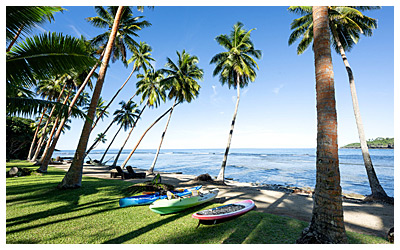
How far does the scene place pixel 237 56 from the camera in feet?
54.1

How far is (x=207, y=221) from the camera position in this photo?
4.93 meters

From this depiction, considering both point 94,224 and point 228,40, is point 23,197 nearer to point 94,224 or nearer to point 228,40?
point 94,224

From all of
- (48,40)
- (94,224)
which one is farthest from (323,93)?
(94,224)

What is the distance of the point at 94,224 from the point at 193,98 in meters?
18.2

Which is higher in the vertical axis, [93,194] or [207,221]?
[207,221]

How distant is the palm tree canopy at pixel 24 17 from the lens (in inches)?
134

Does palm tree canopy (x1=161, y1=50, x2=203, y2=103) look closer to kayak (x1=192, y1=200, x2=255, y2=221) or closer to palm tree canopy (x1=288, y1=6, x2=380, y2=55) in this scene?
palm tree canopy (x1=288, y1=6, x2=380, y2=55)

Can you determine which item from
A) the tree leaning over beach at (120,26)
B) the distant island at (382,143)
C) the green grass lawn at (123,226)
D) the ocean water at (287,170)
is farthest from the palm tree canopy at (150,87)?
the distant island at (382,143)

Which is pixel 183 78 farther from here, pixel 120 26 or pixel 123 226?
pixel 123 226

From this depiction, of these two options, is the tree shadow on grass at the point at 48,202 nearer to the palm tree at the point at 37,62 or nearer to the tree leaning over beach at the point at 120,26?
the palm tree at the point at 37,62

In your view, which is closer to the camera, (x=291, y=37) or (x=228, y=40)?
(x=291, y=37)

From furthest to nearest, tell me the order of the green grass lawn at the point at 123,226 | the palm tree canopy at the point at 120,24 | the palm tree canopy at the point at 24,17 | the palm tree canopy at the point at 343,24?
the palm tree canopy at the point at 120,24 < the palm tree canopy at the point at 343,24 < the green grass lawn at the point at 123,226 < the palm tree canopy at the point at 24,17

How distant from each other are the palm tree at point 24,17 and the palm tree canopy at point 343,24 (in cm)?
1446
